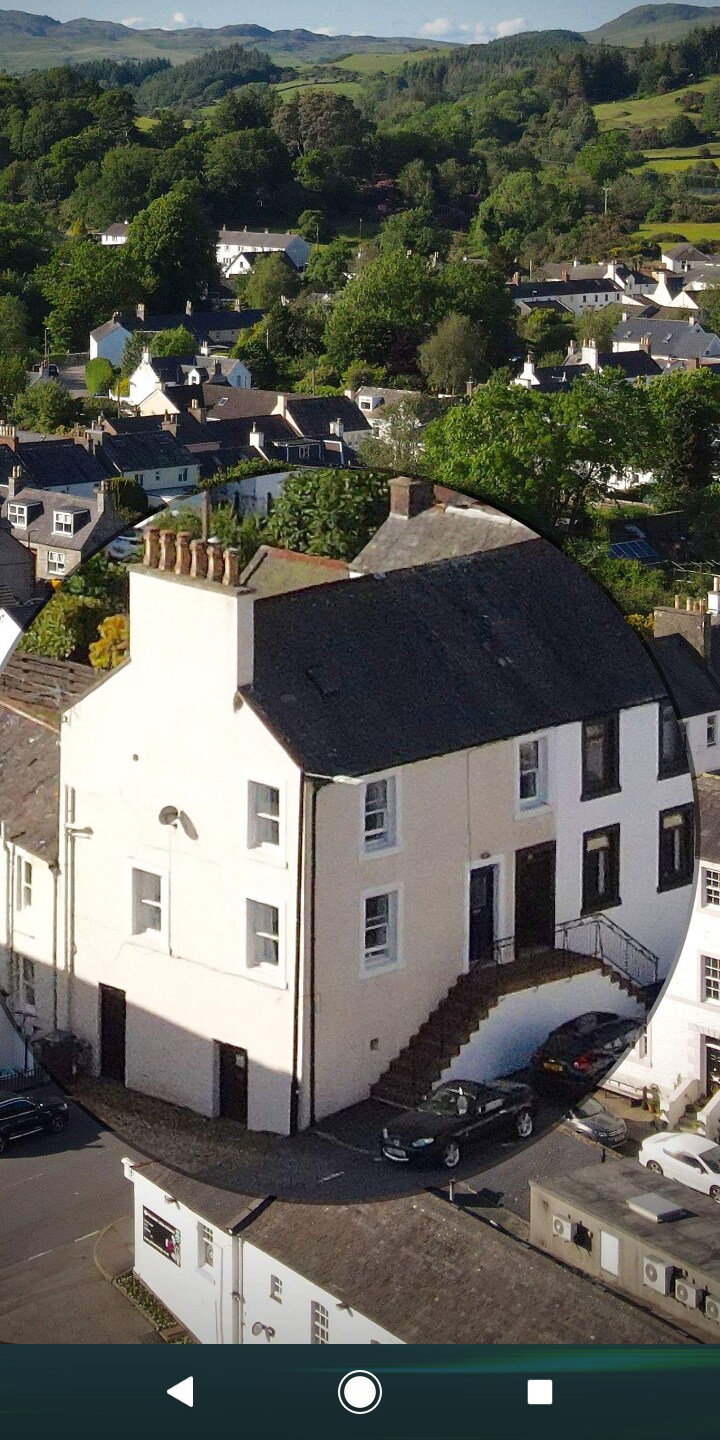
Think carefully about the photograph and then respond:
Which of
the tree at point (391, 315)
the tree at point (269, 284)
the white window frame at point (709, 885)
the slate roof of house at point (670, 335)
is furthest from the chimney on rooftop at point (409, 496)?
the tree at point (269, 284)

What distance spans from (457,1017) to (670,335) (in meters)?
38.8

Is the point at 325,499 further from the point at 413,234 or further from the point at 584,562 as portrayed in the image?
the point at 413,234

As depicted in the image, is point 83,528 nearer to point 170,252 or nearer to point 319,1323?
point 319,1323

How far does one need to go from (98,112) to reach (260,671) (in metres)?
46.2

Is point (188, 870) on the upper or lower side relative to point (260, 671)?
lower

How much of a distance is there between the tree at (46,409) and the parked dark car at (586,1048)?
2318cm

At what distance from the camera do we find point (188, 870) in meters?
2.19

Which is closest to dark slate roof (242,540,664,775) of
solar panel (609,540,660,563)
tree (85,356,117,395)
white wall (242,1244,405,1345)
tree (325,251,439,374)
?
solar panel (609,540,660,563)

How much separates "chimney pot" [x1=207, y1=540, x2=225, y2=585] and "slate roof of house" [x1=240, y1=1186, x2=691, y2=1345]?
79 centimetres

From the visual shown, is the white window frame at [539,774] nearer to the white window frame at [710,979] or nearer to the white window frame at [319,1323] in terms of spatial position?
the white window frame at [710,979]

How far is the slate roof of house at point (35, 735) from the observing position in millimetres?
2252

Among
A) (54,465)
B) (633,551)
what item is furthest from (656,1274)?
(54,465)

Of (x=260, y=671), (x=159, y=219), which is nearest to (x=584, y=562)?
(x=260, y=671)

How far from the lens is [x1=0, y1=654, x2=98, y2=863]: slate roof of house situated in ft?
7.39
